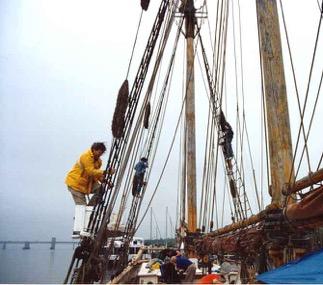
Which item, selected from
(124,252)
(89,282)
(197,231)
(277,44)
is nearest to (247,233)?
(277,44)

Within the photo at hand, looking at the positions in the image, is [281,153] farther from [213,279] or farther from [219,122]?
[219,122]

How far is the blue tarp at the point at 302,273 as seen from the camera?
2068 millimetres

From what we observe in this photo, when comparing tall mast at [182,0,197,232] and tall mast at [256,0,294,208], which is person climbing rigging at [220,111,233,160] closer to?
tall mast at [182,0,197,232]

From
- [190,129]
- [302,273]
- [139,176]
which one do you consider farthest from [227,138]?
[302,273]

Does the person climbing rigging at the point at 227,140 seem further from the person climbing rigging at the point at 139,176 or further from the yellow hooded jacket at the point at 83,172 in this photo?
the yellow hooded jacket at the point at 83,172

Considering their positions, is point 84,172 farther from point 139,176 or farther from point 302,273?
point 139,176

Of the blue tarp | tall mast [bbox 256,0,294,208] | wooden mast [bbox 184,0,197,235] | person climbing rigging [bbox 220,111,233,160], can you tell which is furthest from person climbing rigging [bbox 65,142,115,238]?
person climbing rigging [bbox 220,111,233,160]

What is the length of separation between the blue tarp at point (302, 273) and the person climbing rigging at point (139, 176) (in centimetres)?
612

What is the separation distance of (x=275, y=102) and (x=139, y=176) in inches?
222

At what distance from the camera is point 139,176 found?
8820mm

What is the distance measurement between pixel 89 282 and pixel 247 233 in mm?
2477

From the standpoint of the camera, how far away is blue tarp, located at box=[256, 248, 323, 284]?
6.79ft

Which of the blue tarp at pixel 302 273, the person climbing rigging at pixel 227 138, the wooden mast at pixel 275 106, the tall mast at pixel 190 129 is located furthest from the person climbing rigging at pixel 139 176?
the blue tarp at pixel 302 273

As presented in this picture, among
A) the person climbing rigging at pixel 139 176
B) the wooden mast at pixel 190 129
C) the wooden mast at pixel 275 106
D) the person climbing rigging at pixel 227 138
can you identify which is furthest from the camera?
the wooden mast at pixel 190 129
